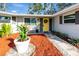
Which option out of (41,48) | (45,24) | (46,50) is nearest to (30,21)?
(45,24)

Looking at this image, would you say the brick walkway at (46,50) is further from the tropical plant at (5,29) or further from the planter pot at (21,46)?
the tropical plant at (5,29)

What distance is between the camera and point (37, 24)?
1656 centimetres

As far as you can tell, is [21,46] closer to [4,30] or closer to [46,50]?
[46,50]

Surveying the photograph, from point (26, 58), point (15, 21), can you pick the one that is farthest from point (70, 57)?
point (15, 21)

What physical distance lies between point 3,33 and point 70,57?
24.4ft

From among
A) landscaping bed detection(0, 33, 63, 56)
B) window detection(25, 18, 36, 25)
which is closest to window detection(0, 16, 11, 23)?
window detection(25, 18, 36, 25)

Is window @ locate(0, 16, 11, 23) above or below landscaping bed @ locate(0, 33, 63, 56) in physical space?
above

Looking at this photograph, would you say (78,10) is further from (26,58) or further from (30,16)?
Result: (30,16)

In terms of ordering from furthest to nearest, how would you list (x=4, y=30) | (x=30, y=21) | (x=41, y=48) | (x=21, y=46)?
(x=30, y=21), (x=4, y=30), (x=41, y=48), (x=21, y=46)

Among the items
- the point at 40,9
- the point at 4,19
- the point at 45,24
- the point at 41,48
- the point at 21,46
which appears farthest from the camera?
the point at 40,9

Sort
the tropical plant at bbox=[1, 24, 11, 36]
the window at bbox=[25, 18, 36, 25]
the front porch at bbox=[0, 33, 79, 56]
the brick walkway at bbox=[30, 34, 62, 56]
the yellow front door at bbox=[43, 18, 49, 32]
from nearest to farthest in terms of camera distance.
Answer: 1. the front porch at bbox=[0, 33, 79, 56]
2. the brick walkway at bbox=[30, 34, 62, 56]
3. the tropical plant at bbox=[1, 24, 11, 36]
4. the window at bbox=[25, 18, 36, 25]
5. the yellow front door at bbox=[43, 18, 49, 32]

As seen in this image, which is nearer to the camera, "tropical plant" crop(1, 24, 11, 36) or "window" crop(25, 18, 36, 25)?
"tropical plant" crop(1, 24, 11, 36)

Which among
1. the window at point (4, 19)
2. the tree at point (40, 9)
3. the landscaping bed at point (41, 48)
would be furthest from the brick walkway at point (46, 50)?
the tree at point (40, 9)

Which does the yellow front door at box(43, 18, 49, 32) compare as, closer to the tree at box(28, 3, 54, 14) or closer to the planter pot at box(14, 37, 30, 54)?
the planter pot at box(14, 37, 30, 54)
